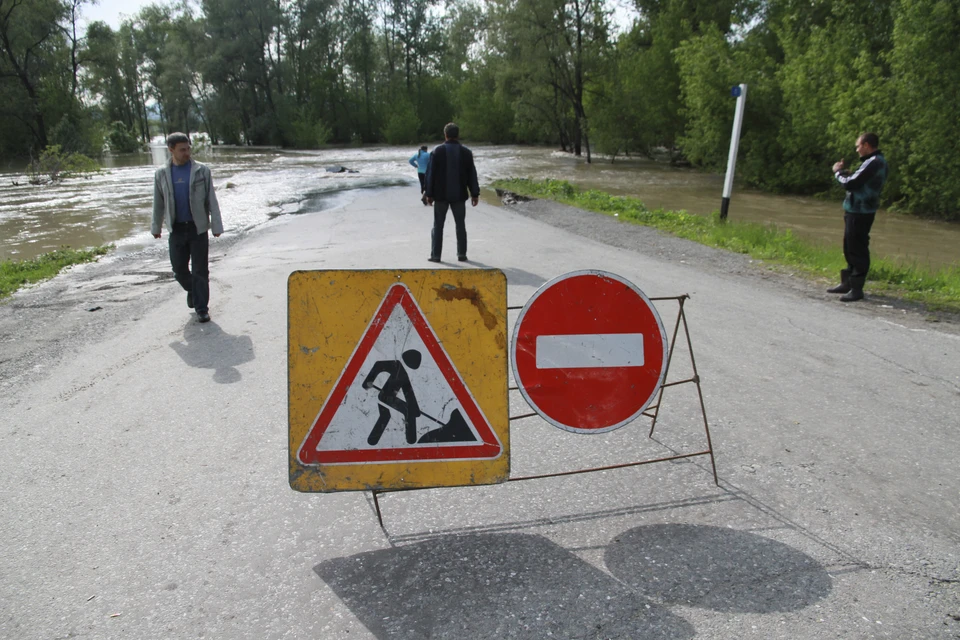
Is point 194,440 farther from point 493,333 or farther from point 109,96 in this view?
point 109,96

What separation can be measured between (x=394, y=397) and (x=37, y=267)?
10.3m

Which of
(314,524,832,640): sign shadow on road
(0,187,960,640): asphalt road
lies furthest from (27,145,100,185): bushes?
(314,524,832,640): sign shadow on road

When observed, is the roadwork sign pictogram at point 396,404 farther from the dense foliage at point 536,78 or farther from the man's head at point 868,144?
the dense foliage at point 536,78

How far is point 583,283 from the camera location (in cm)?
339

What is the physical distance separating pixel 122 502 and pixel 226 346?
113 inches

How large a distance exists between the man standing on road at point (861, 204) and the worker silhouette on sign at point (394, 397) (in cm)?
654

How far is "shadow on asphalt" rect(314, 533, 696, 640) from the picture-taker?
263cm

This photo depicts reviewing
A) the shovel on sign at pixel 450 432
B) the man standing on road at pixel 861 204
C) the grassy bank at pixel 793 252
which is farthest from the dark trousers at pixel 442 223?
the shovel on sign at pixel 450 432

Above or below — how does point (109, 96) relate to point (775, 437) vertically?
above

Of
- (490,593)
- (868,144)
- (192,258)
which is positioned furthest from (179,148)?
(868,144)

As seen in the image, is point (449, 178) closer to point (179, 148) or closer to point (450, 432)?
point (179, 148)

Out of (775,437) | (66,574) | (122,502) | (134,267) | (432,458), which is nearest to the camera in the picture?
(66,574)

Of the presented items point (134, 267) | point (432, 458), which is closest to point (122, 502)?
point (432, 458)

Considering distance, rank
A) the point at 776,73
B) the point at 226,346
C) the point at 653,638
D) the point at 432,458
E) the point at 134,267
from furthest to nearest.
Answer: the point at 776,73 < the point at 134,267 < the point at 226,346 < the point at 432,458 < the point at 653,638
